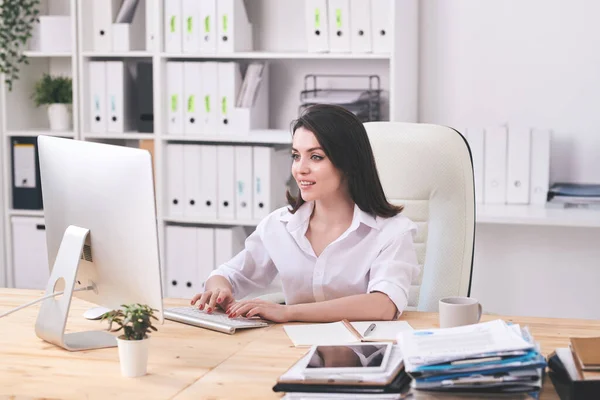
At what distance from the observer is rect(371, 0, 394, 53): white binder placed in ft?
11.7

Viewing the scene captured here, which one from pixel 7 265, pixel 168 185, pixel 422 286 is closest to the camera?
pixel 422 286

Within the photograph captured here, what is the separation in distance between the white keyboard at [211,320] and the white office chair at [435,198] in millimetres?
688

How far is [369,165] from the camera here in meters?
2.22

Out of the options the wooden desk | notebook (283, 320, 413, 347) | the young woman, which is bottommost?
the wooden desk

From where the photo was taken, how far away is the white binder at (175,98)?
3.87m

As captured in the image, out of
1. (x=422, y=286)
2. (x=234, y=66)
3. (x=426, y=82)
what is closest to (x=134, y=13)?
(x=234, y=66)

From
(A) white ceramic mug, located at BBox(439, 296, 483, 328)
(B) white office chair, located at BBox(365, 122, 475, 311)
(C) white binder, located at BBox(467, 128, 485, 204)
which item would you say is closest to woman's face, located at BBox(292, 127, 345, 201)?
(B) white office chair, located at BBox(365, 122, 475, 311)

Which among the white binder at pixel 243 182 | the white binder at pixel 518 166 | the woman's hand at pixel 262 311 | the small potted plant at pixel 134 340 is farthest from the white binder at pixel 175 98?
the small potted plant at pixel 134 340

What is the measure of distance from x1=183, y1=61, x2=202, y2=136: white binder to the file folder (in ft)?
2.63

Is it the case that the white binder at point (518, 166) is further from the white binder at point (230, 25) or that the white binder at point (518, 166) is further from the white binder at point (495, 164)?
the white binder at point (230, 25)

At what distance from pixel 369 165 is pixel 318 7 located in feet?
5.14

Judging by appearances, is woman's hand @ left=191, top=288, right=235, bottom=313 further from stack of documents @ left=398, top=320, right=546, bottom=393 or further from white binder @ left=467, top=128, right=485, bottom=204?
white binder @ left=467, top=128, right=485, bottom=204

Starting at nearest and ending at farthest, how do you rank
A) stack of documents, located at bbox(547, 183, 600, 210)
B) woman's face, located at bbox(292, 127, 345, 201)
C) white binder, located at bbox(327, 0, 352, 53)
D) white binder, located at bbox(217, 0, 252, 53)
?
woman's face, located at bbox(292, 127, 345, 201)
stack of documents, located at bbox(547, 183, 600, 210)
white binder, located at bbox(327, 0, 352, 53)
white binder, located at bbox(217, 0, 252, 53)

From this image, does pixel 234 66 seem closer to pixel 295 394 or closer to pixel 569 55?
pixel 569 55
